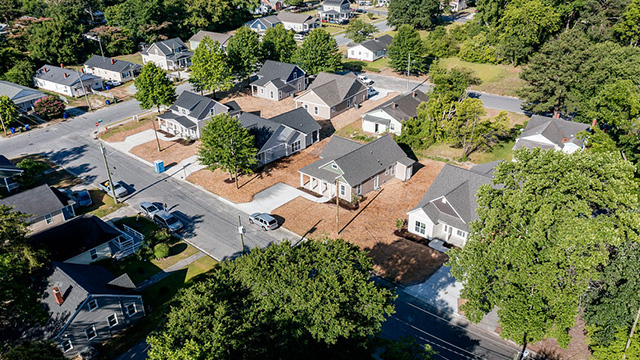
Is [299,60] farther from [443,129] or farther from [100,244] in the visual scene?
[100,244]

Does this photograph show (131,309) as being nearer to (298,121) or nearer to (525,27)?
A: (298,121)

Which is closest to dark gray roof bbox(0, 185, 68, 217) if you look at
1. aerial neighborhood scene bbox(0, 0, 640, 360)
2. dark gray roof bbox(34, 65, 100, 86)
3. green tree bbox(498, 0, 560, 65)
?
aerial neighborhood scene bbox(0, 0, 640, 360)

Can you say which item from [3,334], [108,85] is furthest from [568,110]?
[108,85]

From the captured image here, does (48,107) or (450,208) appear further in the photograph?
(48,107)

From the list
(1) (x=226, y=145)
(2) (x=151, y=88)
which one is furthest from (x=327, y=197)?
(2) (x=151, y=88)

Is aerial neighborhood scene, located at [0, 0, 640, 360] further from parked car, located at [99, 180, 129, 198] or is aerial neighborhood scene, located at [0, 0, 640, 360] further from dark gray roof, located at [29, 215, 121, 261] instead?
parked car, located at [99, 180, 129, 198]

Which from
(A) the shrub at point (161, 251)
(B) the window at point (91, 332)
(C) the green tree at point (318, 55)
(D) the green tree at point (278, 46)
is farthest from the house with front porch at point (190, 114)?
(B) the window at point (91, 332)
